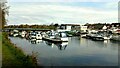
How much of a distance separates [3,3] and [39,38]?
28525 millimetres

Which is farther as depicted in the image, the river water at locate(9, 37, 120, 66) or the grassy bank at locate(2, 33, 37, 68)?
the river water at locate(9, 37, 120, 66)

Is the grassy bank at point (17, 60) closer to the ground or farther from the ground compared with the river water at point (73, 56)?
farther from the ground

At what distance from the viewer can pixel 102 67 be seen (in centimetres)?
2662

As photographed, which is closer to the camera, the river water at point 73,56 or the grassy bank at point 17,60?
the grassy bank at point 17,60

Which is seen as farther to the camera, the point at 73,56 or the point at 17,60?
the point at 73,56

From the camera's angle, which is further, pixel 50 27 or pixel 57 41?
pixel 50 27

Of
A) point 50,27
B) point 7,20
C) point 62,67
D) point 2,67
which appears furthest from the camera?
point 50,27

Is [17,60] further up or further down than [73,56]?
further up

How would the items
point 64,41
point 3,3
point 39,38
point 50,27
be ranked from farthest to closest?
point 50,27, point 39,38, point 64,41, point 3,3

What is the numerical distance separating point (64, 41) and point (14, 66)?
2228 inches

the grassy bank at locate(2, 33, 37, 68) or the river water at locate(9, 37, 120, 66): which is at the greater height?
the grassy bank at locate(2, 33, 37, 68)

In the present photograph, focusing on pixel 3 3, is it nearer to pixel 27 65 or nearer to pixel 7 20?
pixel 7 20

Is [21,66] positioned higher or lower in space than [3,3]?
lower

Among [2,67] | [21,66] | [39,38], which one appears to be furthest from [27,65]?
[39,38]
